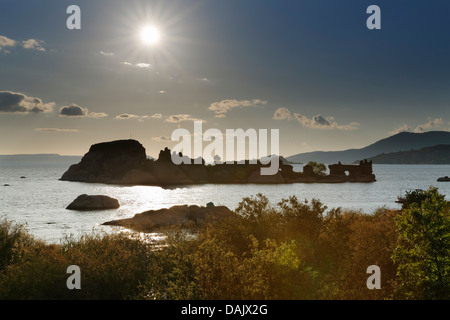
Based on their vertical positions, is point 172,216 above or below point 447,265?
below

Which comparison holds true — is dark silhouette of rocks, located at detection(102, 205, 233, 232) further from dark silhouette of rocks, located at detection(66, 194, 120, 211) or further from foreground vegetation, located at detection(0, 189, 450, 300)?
foreground vegetation, located at detection(0, 189, 450, 300)

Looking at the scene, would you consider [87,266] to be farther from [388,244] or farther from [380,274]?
[388,244]

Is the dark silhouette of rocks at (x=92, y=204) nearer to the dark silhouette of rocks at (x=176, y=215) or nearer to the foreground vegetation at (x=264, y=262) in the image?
the dark silhouette of rocks at (x=176, y=215)

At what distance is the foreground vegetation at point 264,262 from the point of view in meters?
9.66

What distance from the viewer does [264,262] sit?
416 inches

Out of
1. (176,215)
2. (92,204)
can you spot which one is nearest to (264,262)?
(176,215)

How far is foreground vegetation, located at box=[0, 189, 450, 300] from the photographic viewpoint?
9664mm

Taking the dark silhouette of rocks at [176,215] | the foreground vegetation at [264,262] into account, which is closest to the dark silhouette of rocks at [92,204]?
the dark silhouette of rocks at [176,215]

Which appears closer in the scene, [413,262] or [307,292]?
[413,262]

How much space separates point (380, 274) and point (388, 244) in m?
2.27

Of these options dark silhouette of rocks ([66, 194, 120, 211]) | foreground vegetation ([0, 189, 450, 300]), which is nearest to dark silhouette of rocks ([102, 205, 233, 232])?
dark silhouette of rocks ([66, 194, 120, 211])

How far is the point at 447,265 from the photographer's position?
9516 millimetres

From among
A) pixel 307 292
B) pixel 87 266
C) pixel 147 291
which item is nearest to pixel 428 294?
pixel 307 292

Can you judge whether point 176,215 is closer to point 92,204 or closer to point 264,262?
point 92,204
